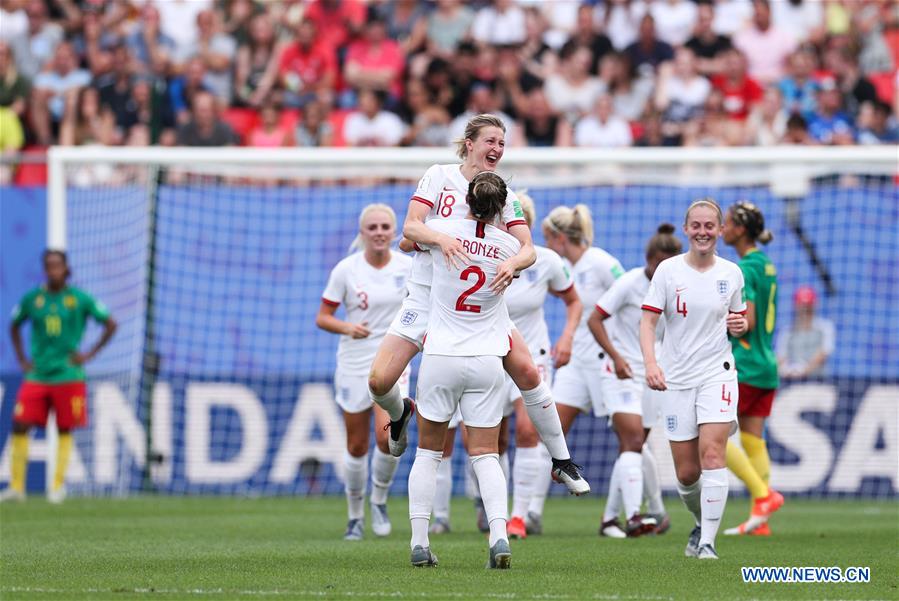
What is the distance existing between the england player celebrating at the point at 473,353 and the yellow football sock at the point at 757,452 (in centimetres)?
418

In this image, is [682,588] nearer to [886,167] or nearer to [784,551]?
[784,551]

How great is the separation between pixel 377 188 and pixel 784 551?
9180 mm

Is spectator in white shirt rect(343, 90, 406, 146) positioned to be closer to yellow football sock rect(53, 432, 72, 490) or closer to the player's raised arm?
yellow football sock rect(53, 432, 72, 490)

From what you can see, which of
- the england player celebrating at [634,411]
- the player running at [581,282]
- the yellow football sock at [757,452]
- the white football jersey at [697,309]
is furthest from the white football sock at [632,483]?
the white football jersey at [697,309]

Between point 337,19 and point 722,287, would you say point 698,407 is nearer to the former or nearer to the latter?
point 722,287

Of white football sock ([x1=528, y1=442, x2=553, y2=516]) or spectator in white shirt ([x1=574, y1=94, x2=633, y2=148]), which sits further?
spectator in white shirt ([x1=574, y1=94, x2=633, y2=148])

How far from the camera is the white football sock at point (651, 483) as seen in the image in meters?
12.9

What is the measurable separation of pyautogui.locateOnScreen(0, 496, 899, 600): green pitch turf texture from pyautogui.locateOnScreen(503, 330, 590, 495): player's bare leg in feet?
1.79

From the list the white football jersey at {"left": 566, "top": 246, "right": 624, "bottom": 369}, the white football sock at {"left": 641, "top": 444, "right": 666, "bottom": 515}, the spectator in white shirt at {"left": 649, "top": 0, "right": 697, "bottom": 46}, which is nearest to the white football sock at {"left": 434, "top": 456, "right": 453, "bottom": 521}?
the white football jersey at {"left": 566, "top": 246, "right": 624, "bottom": 369}

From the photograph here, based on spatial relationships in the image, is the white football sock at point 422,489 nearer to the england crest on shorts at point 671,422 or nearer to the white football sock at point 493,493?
the white football sock at point 493,493

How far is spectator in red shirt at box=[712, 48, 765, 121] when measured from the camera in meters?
20.8

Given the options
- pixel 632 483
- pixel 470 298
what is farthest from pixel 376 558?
pixel 632 483

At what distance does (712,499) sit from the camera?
A: 9.98m

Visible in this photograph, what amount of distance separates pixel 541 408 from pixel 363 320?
305cm
